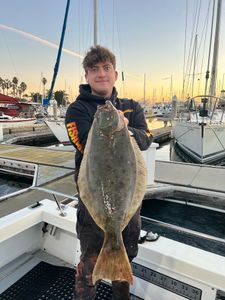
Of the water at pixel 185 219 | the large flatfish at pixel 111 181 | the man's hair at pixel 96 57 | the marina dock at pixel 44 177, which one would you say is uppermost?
the man's hair at pixel 96 57

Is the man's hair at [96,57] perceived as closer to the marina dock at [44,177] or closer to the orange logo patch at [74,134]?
the orange logo patch at [74,134]

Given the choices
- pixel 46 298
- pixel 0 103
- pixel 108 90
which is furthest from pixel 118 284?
pixel 0 103

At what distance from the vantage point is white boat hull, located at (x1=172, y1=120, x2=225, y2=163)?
12.2 m

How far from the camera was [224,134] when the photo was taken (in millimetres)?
12383

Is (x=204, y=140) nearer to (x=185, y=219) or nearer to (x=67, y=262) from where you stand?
(x=185, y=219)

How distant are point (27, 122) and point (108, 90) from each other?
26886 millimetres

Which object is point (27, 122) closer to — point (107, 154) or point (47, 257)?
point (47, 257)

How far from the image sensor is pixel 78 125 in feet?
6.31

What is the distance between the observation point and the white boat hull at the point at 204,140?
12.2 metres

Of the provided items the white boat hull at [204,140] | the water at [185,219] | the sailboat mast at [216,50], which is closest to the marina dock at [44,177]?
the water at [185,219]

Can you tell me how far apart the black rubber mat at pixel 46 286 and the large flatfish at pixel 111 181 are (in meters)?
1.25

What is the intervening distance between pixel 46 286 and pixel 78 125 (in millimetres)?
1945

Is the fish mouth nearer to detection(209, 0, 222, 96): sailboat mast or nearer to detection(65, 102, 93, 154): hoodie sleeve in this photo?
detection(65, 102, 93, 154): hoodie sleeve

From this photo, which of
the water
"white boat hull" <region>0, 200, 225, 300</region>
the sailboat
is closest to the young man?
Result: "white boat hull" <region>0, 200, 225, 300</region>
